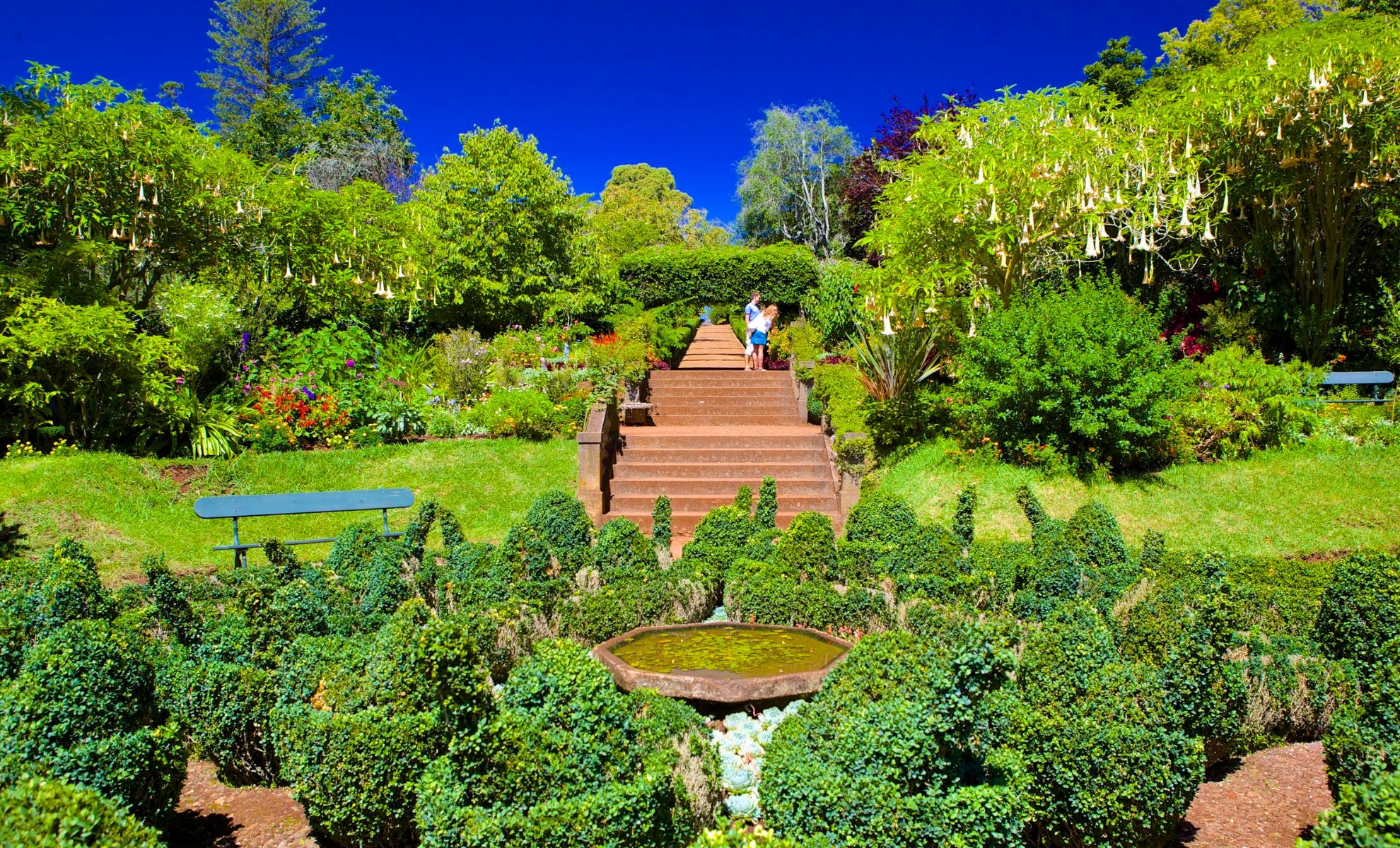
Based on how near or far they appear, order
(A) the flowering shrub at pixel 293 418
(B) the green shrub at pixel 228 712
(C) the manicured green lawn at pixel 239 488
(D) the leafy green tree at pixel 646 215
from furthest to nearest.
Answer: (D) the leafy green tree at pixel 646 215, (A) the flowering shrub at pixel 293 418, (C) the manicured green lawn at pixel 239 488, (B) the green shrub at pixel 228 712

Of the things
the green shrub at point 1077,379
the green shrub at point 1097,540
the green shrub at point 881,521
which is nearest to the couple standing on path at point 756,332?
the green shrub at point 1077,379

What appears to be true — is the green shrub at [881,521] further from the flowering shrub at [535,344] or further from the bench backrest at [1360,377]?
the flowering shrub at [535,344]

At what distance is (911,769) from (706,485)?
8.66 meters

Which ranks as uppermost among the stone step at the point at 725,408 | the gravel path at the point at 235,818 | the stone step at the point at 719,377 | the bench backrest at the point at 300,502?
the stone step at the point at 719,377

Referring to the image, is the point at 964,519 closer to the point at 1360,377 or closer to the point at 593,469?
the point at 593,469

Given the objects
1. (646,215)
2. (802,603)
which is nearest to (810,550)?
(802,603)

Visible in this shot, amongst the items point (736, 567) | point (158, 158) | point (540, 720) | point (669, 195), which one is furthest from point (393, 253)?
point (669, 195)

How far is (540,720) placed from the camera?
10.3ft

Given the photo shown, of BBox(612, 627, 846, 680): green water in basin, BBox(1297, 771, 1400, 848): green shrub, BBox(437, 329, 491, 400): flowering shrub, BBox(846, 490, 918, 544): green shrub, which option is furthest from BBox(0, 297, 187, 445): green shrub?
BBox(1297, 771, 1400, 848): green shrub

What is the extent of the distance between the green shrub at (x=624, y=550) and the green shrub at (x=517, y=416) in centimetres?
567

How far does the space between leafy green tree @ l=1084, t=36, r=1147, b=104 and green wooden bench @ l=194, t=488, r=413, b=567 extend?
70.6ft

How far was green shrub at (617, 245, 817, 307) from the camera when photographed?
83.2 feet

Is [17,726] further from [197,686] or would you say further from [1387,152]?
[1387,152]

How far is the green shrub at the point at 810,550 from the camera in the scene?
631cm
